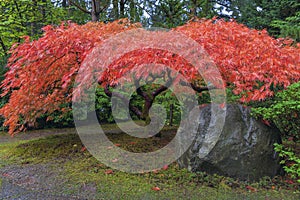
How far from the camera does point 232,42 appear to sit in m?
2.81

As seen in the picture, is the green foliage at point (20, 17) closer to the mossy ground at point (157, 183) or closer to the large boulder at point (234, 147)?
the mossy ground at point (157, 183)

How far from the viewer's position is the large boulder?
2543 mm

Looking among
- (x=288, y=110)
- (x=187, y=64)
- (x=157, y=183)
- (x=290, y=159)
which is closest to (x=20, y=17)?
(x=187, y=64)

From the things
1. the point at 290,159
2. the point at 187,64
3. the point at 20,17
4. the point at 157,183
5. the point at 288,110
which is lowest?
the point at 157,183

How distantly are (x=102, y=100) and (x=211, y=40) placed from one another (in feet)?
14.3

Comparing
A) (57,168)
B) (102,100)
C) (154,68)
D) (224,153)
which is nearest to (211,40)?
(154,68)

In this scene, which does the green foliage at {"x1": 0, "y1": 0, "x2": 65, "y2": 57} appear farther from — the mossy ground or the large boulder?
the large boulder

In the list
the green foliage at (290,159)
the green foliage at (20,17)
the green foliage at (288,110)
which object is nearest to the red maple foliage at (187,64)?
the green foliage at (288,110)

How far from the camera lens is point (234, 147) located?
8.39 ft

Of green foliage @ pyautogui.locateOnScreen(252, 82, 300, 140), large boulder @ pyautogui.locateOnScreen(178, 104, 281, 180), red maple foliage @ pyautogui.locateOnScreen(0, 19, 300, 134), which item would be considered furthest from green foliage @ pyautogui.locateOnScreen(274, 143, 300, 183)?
red maple foliage @ pyautogui.locateOnScreen(0, 19, 300, 134)

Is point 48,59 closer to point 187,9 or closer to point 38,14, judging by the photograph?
point 38,14

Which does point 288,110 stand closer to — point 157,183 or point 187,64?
point 187,64

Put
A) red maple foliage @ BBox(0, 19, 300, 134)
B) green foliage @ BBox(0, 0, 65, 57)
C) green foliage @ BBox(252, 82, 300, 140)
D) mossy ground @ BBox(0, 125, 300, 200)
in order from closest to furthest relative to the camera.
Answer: mossy ground @ BBox(0, 125, 300, 200) < green foliage @ BBox(252, 82, 300, 140) < red maple foliage @ BBox(0, 19, 300, 134) < green foliage @ BBox(0, 0, 65, 57)

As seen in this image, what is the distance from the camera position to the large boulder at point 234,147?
2543 millimetres
